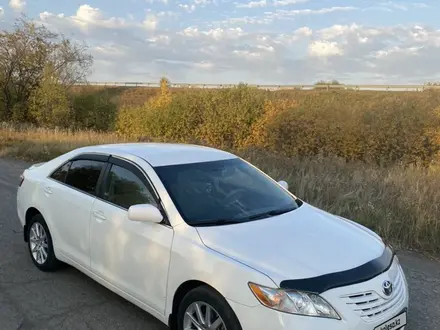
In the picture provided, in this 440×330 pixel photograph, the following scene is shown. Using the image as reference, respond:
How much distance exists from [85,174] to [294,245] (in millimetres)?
2445

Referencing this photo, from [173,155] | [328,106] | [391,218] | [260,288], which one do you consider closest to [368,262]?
[260,288]

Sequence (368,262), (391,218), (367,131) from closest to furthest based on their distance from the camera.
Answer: (368,262) < (391,218) < (367,131)

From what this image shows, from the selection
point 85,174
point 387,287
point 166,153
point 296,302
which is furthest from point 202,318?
point 85,174

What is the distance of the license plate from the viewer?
9.78 ft

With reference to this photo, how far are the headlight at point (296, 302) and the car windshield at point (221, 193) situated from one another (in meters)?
0.88

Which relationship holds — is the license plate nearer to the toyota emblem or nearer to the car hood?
the toyota emblem

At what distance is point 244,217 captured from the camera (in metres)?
3.74

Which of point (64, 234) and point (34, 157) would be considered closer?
point (64, 234)

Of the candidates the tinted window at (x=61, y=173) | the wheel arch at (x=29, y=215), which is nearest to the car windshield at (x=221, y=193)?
the tinted window at (x=61, y=173)

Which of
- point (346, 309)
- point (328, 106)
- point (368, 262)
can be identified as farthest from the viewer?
point (328, 106)

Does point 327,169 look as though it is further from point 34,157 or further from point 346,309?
point 34,157

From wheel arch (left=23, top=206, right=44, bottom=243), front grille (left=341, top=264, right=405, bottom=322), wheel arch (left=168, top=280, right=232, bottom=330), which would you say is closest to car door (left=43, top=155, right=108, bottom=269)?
wheel arch (left=23, top=206, right=44, bottom=243)

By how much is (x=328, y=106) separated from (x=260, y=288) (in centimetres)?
1304

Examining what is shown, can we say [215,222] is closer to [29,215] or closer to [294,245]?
[294,245]
